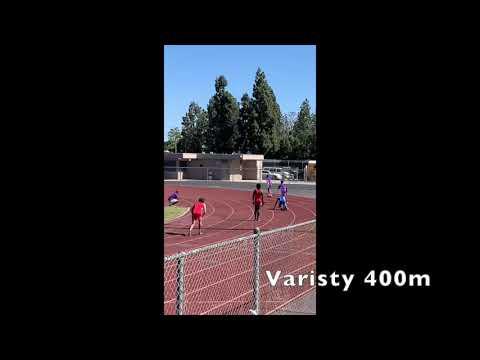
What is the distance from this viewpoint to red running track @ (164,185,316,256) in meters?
14.7

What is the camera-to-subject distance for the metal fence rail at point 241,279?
5.41 m

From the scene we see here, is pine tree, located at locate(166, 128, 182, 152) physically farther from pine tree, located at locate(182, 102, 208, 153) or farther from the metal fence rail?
the metal fence rail

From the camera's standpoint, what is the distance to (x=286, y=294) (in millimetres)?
6602

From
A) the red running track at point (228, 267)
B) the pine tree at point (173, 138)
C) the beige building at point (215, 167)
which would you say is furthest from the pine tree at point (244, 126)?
the red running track at point (228, 267)

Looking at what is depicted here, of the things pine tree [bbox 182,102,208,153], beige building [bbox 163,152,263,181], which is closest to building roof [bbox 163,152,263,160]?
beige building [bbox 163,152,263,181]

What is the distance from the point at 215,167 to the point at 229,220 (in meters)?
32.3

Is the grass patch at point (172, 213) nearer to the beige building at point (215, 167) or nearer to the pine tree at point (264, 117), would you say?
the beige building at point (215, 167)

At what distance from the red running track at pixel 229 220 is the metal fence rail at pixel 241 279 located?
3090 mm
